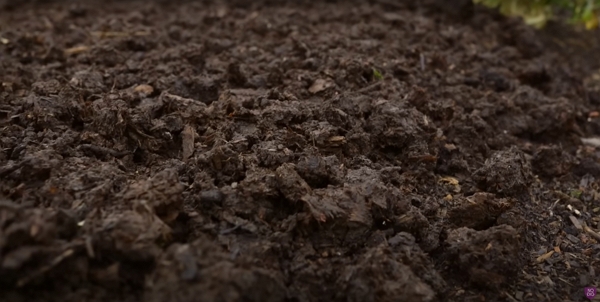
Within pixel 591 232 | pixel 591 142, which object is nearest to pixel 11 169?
pixel 591 232

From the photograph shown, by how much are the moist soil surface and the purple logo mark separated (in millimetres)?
20

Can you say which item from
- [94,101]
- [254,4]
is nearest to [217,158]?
[94,101]

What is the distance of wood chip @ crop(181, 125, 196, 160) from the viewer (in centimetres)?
198

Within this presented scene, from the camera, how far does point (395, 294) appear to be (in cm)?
157

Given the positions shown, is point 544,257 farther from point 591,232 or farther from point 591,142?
point 591,142

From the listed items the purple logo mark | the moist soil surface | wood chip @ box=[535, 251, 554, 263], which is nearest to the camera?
the moist soil surface

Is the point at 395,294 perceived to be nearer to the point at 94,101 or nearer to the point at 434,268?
the point at 434,268

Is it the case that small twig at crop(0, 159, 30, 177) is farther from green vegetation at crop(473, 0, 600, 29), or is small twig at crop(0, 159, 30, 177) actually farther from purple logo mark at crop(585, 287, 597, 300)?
green vegetation at crop(473, 0, 600, 29)

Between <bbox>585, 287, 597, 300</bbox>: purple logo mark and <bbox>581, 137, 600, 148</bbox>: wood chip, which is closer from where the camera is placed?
<bbox>585, 287, 597, 300</bbox>: purple logo mark

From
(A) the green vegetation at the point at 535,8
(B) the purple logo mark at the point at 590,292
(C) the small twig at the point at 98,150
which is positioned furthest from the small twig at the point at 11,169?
(A) the green vegetation at the point at 535,8

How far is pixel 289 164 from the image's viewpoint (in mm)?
1878

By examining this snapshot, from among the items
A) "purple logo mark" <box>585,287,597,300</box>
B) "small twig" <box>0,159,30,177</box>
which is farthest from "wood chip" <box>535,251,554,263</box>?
"small twig" <box>0,159,30,177</box>

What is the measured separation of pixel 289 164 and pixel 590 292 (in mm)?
935

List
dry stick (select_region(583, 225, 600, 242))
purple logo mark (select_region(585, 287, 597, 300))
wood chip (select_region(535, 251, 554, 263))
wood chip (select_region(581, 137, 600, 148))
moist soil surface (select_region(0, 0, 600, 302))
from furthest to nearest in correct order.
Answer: wood chip (select_region(581, 137, 600, 148)) < dry stick (select_region(583, 225, 600, 242)) < wood chip (select_region(535, 251, 554, 263)) < purple logo mark (select_region(585, 287, 597, 300)) < moist soil surface (select_region(0, 0, 600, 302))
